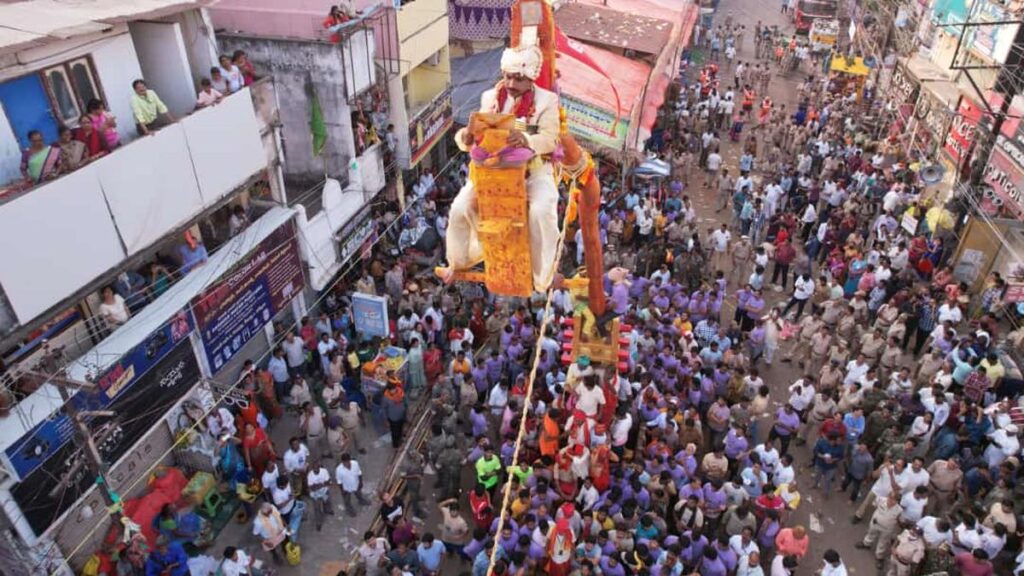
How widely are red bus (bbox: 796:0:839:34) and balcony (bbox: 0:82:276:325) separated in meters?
33.7

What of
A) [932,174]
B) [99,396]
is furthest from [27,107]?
[932,174]

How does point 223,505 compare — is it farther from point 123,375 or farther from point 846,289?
point 846,289

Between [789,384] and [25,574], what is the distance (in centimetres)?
1236

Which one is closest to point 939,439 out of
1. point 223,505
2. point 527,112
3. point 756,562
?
point 756,562

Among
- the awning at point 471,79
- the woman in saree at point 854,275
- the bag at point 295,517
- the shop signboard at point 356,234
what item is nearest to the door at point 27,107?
the bag at point 295,517

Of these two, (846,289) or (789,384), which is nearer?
(789,384)

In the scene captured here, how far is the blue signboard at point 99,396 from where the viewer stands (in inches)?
339

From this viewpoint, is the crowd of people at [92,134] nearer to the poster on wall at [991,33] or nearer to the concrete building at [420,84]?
the concrete building at [420,84]

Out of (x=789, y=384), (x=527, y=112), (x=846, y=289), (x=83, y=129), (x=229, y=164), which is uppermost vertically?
(x=527, y=112)

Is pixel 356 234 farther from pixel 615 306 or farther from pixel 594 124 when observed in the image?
pixel 615 306

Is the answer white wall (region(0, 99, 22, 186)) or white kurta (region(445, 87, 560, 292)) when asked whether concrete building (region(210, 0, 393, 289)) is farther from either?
white kurta (region(445, 87, 560, 292))

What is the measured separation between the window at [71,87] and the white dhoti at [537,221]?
6.18 meters

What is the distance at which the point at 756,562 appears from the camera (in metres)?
8.52

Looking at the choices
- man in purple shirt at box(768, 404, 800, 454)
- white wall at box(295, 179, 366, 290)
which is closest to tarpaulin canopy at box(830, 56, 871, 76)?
man in purple shirt at box(768, 404, 800, 454)
